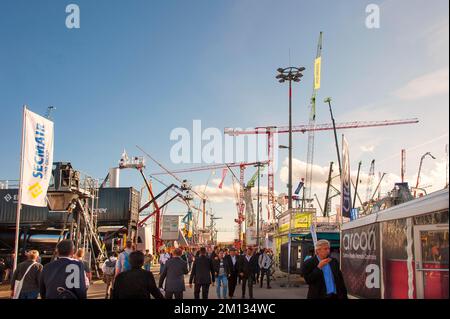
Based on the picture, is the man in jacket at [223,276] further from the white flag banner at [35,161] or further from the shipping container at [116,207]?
the shipping container at [116,207]

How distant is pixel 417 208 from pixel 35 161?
1102 cm

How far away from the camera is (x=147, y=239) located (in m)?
43.9

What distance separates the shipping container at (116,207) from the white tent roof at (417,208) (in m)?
27.4

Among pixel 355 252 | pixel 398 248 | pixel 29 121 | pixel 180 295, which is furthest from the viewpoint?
Answer: pixel 29 121

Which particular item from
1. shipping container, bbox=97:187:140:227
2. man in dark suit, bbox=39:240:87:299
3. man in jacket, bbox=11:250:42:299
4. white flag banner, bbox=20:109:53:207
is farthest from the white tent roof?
shipping container, bbox=97:187:140:227

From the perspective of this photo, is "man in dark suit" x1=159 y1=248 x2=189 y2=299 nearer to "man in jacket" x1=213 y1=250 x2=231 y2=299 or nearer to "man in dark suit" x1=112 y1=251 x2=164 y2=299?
"man in dark suit" x1=112 y1=251 x2=164 y2=299

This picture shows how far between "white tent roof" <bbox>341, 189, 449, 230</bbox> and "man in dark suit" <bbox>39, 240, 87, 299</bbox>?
5167mm

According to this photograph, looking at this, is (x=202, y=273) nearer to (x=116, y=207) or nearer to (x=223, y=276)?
(x=223, y=276)

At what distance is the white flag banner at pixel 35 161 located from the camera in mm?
13523

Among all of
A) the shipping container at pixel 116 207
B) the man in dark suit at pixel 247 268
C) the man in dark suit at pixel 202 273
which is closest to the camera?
the man in dark suit at pixel 202 273

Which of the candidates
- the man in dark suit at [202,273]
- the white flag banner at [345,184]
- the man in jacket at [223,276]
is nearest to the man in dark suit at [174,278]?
the man in dark suit at [202,273]
